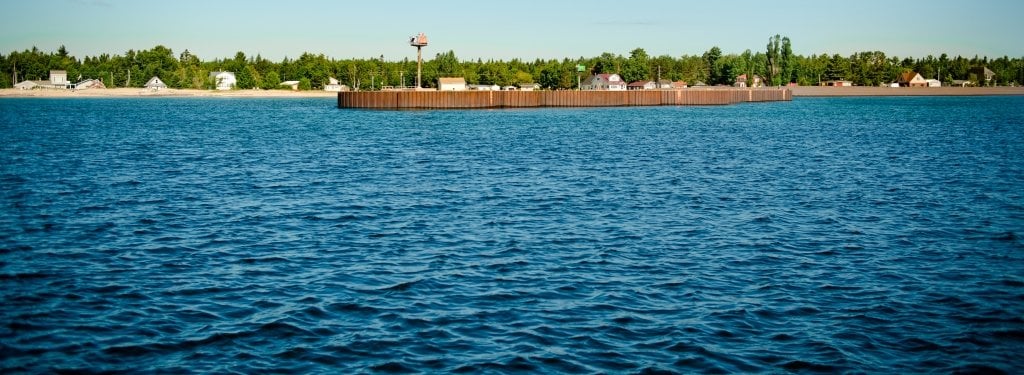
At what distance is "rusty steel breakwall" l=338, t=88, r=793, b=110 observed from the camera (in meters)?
132

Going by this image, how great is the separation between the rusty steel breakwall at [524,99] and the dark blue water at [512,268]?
88.0 m

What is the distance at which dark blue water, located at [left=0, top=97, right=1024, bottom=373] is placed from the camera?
14.4 metres

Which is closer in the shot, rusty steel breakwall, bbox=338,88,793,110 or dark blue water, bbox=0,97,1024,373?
dark blue water, bbox=0,97,1024,373

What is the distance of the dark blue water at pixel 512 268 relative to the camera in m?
14.4

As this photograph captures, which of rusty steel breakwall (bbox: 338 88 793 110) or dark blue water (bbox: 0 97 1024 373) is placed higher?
rusty steel breakwall (bbox: 338 88 793 110)

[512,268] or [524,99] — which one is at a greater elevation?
[524,99]

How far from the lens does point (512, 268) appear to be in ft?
66.7

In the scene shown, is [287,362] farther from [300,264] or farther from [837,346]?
[837,346]

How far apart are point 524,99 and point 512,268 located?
12522 centimetres

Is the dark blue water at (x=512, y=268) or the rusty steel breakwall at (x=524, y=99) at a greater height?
the rusty steel breakwall at (x=524, y=99)

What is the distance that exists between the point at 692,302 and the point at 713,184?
20487 mm

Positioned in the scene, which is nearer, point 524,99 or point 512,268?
point 512,268

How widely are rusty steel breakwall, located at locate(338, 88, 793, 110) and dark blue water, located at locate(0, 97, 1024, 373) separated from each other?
88.0 meters

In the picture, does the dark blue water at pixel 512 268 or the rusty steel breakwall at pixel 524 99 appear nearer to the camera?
the dark blue water at pixel 512 268
